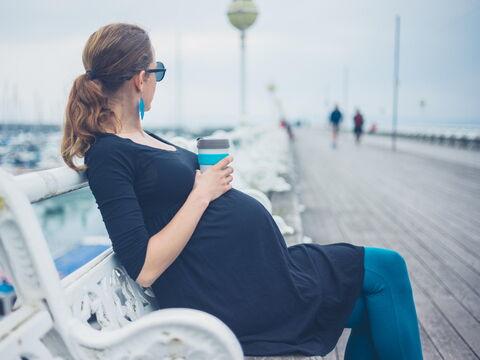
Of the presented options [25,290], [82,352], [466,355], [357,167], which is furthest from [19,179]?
[357,167]

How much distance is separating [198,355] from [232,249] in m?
0.52

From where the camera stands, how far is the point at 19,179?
1.03 metres

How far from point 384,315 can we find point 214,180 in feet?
2.25

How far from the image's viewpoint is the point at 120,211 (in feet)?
4.36

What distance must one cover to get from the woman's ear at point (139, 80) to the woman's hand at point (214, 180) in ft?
1.10

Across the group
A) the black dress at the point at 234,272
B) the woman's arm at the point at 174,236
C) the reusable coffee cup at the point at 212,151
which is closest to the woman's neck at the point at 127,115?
the black dress at the point at 234,272

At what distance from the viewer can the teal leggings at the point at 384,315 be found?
5.02 feet

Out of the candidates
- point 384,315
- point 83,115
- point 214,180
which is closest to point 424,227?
point 384,315

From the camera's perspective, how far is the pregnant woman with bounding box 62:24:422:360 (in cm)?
145

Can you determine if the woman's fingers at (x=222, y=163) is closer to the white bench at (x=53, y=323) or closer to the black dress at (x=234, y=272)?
the black dress at (x=234, y=272)

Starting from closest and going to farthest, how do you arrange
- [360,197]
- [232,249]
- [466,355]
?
[232,249] → [466,355] → [360,197]

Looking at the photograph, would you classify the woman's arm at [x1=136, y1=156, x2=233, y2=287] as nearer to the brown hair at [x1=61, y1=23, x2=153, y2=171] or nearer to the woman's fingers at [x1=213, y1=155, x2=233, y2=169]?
the woman's fingers at [x1=213, y1=155, x2=233, y2=169]

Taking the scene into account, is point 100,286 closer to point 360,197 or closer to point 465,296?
point 465,296

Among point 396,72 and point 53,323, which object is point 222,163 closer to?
point 53,323
